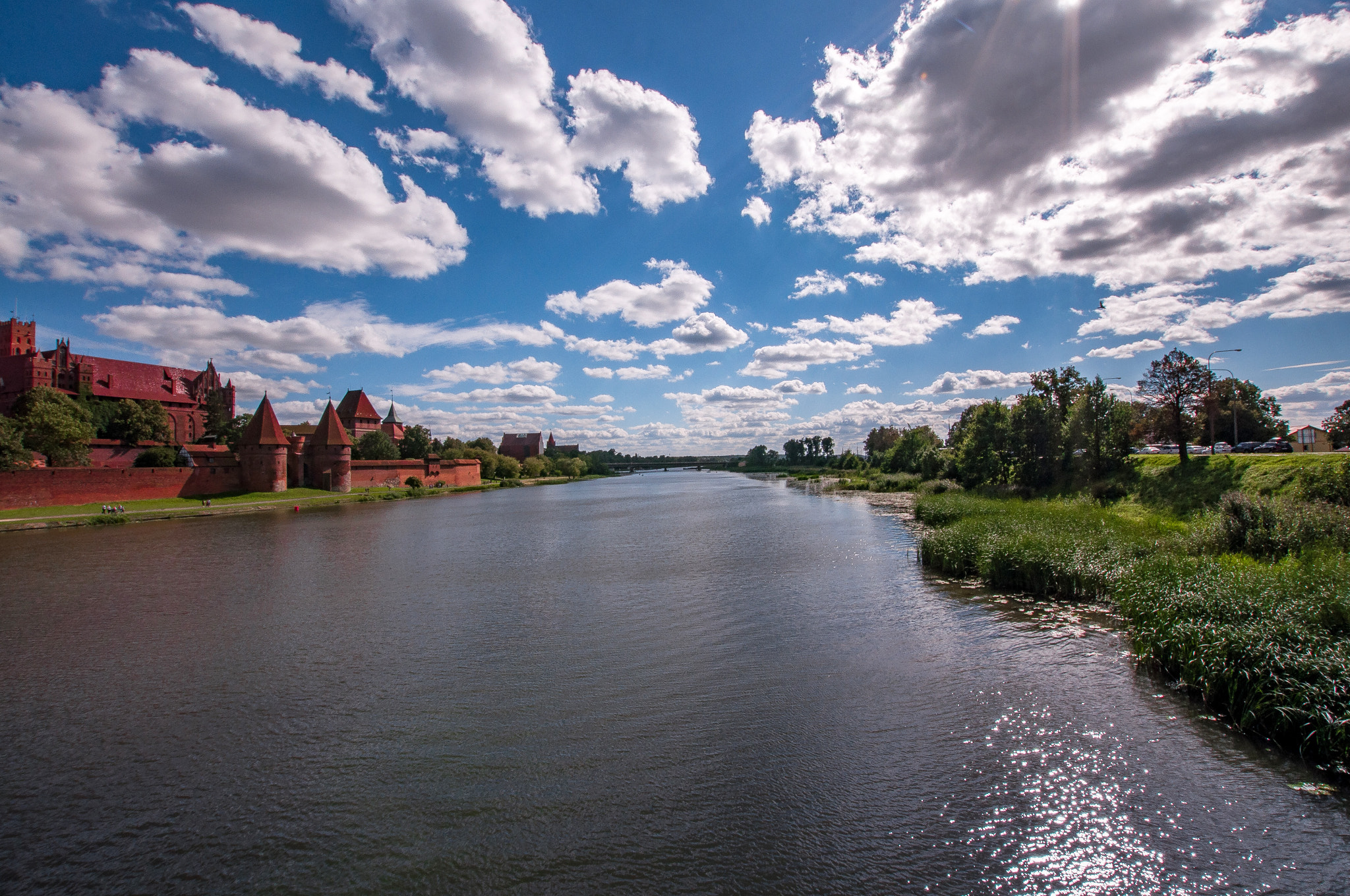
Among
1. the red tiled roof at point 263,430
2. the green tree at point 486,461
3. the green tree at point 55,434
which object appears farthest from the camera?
the green tree at point 486,461

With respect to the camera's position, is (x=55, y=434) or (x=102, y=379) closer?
(x=55, y=434)

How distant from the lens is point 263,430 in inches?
1843

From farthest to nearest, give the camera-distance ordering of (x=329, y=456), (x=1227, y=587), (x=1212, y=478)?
(x=329, y=456) < (x=1212, y=478) < (x=1227, y=587)

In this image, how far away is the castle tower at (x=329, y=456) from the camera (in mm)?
52719

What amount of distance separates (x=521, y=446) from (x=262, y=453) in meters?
91.6

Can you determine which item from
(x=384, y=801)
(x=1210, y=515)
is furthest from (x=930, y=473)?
(x=384, y=801)

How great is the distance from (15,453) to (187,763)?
43245mm

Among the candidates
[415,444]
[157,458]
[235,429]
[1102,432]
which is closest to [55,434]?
[157,458]

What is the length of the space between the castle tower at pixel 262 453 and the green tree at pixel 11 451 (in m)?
12.1

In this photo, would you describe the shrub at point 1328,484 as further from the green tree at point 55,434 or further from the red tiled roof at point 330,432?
the green tree at point 55,434

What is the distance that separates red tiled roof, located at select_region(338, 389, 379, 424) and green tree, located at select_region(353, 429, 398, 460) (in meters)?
14.3

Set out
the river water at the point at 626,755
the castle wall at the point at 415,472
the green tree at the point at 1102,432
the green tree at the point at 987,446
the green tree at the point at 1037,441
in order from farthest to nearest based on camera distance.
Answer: the castle wall at the point at 415,472
the green tree at the point at 987,446
the green tree at the point at 1037,441
the green tree at the point at 1102,432
the river water at the point at 626,755

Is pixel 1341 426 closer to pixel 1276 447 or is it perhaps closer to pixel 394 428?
pixel 1276 447

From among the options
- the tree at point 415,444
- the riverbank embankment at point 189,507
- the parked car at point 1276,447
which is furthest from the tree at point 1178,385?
the tree at point 415,444
